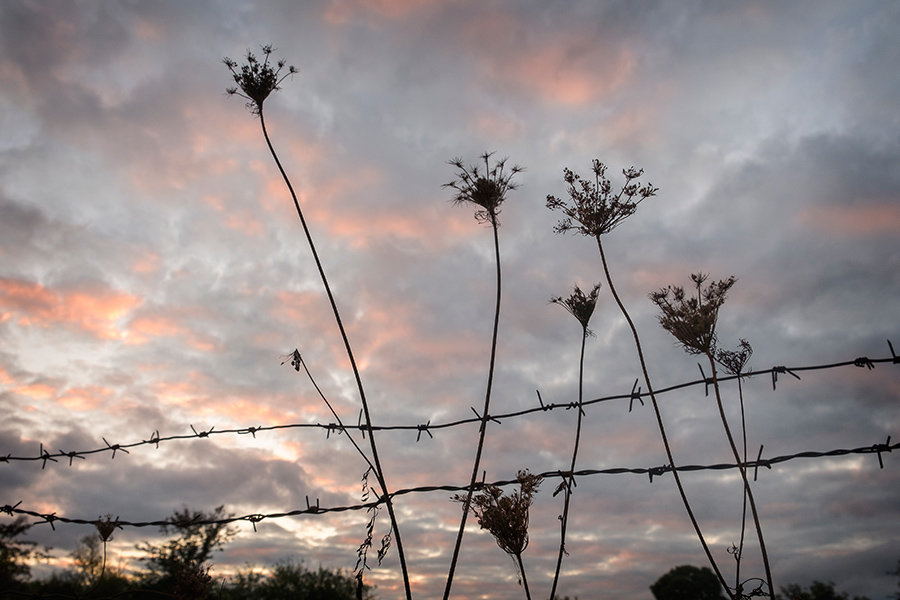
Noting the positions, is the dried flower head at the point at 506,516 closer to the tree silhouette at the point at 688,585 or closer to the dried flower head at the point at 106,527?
the dried flower head at the point at 106,527

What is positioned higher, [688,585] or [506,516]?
[506,516]

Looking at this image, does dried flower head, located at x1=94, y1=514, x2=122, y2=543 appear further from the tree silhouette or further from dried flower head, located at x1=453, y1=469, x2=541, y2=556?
→ the tree silhouette

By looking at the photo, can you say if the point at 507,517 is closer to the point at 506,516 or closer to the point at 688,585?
the point at 506,516

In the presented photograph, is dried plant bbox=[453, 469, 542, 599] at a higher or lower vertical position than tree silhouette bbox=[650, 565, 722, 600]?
higher

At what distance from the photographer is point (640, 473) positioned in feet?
14.0

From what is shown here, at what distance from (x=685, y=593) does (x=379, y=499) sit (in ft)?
209

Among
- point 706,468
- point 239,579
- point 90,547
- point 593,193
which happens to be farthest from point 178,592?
point 239,579

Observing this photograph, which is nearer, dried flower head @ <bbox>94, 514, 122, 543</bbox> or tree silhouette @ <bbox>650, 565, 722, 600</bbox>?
dried flower head @ <bbox>94, 514, 122, 543</bbox>

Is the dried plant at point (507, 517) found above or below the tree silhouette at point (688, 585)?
above

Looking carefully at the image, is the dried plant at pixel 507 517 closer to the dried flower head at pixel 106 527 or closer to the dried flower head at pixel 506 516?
the dried flower head at pixel 506 516

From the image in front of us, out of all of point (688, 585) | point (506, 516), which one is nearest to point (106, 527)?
point (506, 516)

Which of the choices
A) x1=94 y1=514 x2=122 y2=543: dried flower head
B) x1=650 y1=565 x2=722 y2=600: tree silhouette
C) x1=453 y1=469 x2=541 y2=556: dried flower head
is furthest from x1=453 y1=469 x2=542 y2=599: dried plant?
x1=650 y1=565 x2=722 y2=600: tree silhouette

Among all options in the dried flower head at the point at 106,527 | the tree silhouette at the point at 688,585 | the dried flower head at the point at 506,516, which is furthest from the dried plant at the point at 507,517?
the tree silhouette at the point at 688,585

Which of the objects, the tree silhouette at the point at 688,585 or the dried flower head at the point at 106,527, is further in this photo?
the tree silhouette at the point at 688,585
